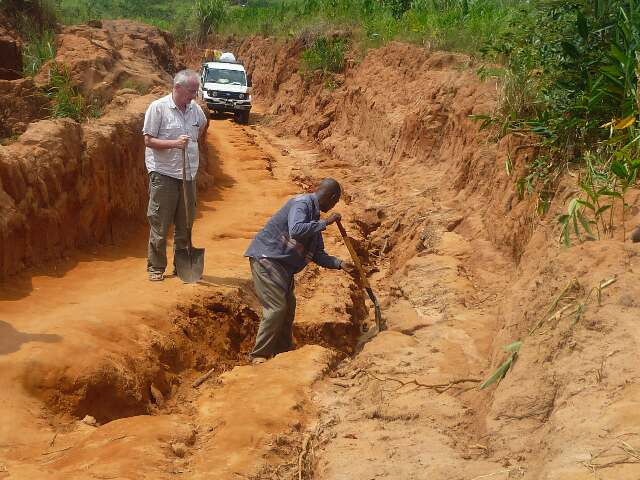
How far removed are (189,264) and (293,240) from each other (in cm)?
176

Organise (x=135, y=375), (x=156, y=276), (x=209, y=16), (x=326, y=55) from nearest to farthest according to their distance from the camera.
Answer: (x=135, y=375)
(x=156, y=276)
(x=326, y=55)
(x=209, y=16)

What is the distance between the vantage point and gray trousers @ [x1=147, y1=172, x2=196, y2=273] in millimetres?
7293

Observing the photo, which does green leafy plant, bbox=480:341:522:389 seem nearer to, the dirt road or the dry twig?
the dirt road

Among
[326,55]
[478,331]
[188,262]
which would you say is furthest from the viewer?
[326,55]

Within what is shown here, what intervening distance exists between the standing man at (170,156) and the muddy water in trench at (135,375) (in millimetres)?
476

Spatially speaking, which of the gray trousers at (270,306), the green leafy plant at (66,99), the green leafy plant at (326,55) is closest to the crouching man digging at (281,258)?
the gray trousers at (270,306)

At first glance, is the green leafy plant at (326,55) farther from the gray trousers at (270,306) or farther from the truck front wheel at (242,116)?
the gray trousers at (270,306)

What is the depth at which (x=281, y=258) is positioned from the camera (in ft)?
20.4

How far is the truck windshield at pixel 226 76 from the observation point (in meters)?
21.5

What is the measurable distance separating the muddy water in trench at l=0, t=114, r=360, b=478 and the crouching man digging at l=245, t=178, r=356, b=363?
468mm

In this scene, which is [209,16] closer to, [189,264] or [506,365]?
[189,264]

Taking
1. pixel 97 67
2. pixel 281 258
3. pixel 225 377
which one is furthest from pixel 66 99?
pixel 225 377

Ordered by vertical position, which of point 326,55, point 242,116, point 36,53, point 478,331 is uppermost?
point 36,53

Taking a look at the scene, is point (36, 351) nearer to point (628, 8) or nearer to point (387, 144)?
point (628, 8)
